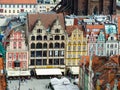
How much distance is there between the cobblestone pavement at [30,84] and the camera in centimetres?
9275

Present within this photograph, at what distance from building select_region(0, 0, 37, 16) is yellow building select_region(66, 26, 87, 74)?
2349 inches

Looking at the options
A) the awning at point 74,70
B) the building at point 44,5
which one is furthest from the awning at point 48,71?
the building at point 44,5

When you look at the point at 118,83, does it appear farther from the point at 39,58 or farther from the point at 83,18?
the point at 83,18

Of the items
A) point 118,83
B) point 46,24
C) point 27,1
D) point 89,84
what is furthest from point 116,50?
point 27,1

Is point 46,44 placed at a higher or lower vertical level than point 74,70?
higher

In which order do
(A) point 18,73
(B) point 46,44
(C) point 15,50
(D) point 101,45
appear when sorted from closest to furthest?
(A) point 18,73
(C) point 15,50
(B) point 46,44
(D) point 101,45

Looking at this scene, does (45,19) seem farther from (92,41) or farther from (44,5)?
(44,5)

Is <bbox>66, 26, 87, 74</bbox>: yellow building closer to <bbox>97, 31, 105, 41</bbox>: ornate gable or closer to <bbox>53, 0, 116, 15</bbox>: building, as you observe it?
<bbox>97, 31, 105, 41</bbox>: ornate gable

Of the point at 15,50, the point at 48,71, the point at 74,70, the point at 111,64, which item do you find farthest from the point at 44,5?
the point at 111,64

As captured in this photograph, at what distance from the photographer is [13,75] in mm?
98250

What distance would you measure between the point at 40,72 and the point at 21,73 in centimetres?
299

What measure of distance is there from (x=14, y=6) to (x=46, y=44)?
200ft

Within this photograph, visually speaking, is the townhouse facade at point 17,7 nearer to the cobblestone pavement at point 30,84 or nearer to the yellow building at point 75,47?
the yellow building at point 75,47

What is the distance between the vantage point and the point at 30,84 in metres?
95.1
